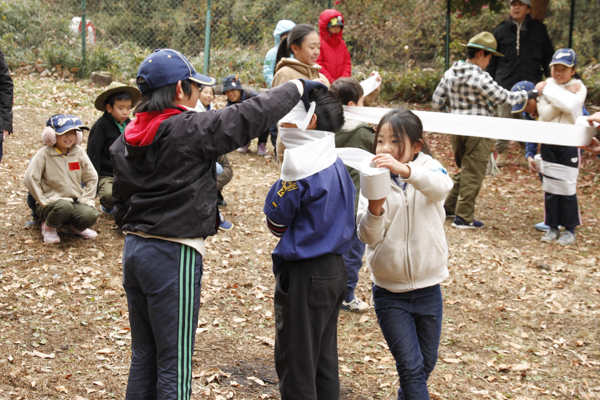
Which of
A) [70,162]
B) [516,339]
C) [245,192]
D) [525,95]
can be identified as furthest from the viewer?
[245,192]

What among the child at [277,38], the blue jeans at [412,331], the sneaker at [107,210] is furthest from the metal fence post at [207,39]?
the blue jeans at [412,331]

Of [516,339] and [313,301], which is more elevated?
[313,301]

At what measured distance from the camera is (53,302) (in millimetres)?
4672

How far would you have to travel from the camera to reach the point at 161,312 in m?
2.66

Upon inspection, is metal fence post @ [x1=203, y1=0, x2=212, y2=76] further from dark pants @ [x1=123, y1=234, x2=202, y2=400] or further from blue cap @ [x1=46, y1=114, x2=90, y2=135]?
dark pants @ [x1=123, y1=234, x2=202, y2=400]

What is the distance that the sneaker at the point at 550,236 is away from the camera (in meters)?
7.00

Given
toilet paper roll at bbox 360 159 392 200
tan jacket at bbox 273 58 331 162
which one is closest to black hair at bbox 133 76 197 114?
toilet paper roll at bbox 360 159 392 200

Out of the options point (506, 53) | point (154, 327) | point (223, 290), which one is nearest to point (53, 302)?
point (223, 290)

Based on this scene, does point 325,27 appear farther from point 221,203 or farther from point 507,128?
point 507,128

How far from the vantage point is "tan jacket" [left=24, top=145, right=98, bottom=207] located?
550 centimetres

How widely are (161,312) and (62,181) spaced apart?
354cm

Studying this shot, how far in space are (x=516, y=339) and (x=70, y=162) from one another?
4573 millimetres

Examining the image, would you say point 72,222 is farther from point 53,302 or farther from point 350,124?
point 350,124

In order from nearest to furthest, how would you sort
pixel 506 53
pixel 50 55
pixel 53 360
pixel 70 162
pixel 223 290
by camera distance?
1. pixel 53 360
2. pixel 223 290
3. pixel 70 162
4. pixel 506 53
5. pixel 50 55
